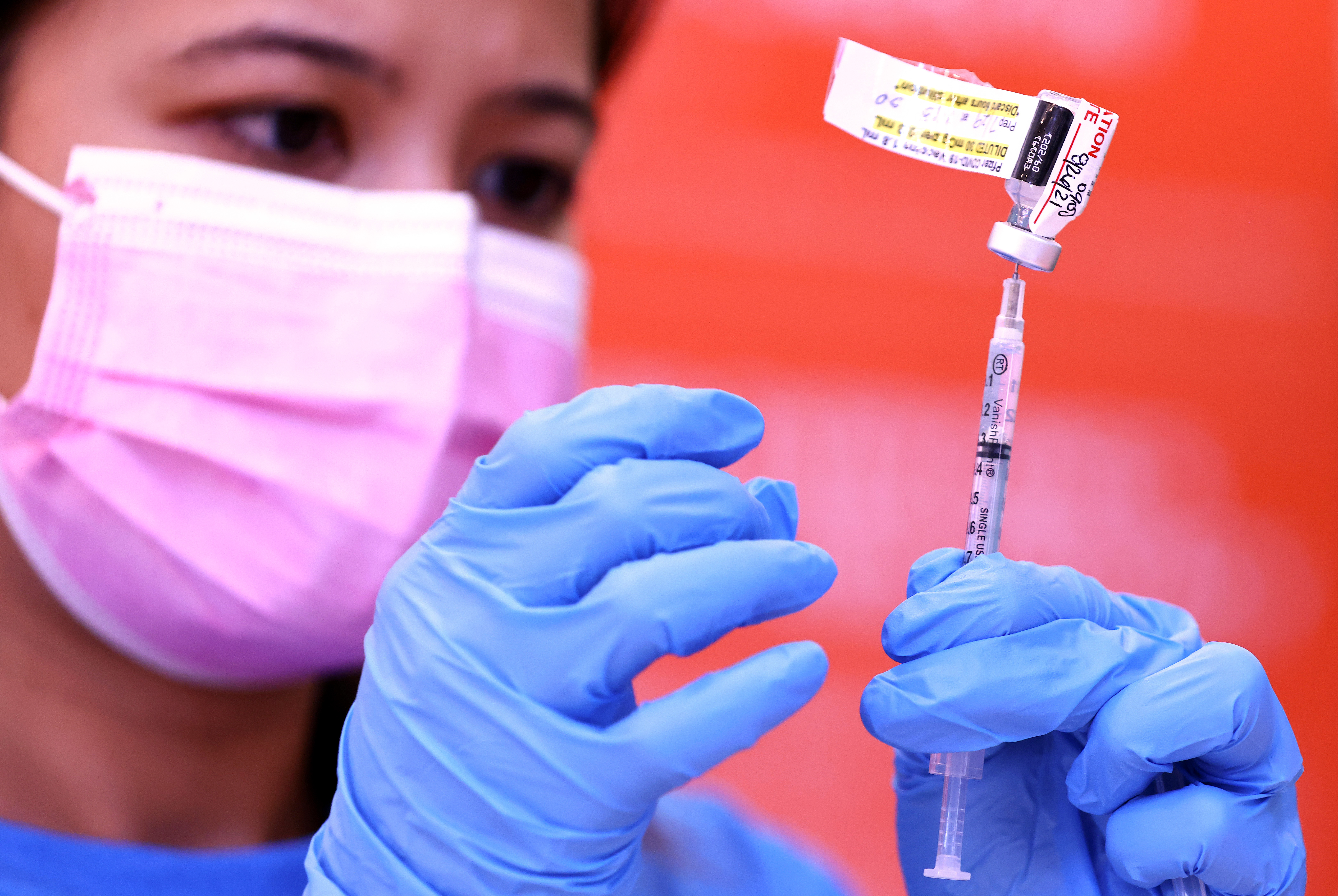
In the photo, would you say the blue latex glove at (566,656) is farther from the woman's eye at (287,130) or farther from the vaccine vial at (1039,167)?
the woman's eye at (287,130)

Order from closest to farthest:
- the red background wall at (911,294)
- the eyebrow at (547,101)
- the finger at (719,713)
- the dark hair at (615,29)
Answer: the finger at (719,713) < the eyebrow at (547,101) < the dark hair at (615,29) < the red background wall at (911,294)

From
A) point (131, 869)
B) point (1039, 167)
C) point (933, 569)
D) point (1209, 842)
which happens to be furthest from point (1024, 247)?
point (131, 869)

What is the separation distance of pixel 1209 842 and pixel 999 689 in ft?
0.71

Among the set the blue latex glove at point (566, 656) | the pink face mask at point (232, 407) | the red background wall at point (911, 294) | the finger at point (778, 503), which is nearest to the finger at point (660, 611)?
the blue latex glove at point (566, 656)

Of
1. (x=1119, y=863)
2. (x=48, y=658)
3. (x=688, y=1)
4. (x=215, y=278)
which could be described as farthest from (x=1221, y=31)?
(x=48, y=658)

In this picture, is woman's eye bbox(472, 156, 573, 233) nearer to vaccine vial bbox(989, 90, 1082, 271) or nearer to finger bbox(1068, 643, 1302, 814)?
vaccine vial bbox(989, 90, 1082, 271)

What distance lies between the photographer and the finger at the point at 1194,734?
0.81m

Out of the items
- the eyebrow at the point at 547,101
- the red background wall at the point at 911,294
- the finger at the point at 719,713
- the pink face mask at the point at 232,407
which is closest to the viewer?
the finger at the point at 719,713

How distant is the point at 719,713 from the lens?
754mm

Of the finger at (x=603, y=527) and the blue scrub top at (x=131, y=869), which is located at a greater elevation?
the finger at (x=603, y=527)

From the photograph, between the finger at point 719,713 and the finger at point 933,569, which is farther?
the finger at point 933,569

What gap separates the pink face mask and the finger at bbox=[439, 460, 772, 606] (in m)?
0.35

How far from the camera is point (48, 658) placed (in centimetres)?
117

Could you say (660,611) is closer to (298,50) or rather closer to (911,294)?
(298,50)
